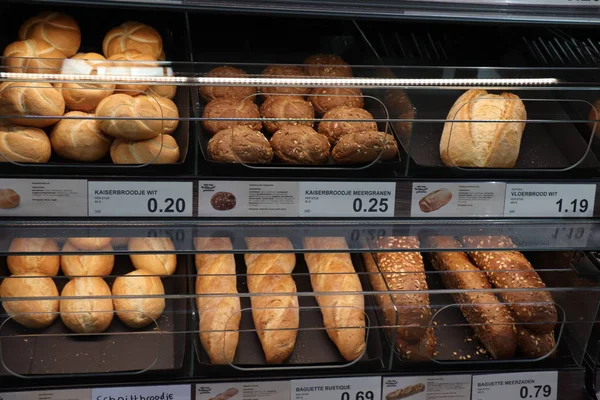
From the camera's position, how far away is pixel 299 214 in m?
1.43

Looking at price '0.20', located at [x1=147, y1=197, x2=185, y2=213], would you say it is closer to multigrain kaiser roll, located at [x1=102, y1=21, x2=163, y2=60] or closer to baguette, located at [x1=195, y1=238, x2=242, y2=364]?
baguette, located at [x1=195, y1=238, x2=242, y2=364]

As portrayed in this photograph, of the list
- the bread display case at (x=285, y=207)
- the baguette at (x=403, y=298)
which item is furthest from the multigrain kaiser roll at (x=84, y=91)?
the baguette at (x=403, y=298)

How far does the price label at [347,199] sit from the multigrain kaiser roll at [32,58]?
53 centimetres

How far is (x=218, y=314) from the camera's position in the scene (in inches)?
61.5

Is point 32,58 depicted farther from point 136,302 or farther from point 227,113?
point 136,302

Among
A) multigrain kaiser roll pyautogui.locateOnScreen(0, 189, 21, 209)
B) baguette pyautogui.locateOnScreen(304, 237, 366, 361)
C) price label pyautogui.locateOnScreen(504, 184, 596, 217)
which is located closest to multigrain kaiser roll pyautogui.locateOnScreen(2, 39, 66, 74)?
multigrain kaiser roll pyautogui.locateOnScreen(0, 189, 21, 209)

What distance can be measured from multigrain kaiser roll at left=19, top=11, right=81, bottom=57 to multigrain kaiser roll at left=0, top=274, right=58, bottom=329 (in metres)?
0.50

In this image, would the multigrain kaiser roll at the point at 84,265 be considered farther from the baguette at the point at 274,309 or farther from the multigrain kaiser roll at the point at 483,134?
the multigrain kaiser roll at the point at 483,134

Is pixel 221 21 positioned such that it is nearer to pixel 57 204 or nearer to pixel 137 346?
pixel 57 204

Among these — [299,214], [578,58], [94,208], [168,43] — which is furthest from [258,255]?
[578,58]

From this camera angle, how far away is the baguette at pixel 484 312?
1.61 m

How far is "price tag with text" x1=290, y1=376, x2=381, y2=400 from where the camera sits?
1.56 meters

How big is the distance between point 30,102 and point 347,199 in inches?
25.1

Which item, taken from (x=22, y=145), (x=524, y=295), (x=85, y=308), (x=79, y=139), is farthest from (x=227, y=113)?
(x=524, y=295)
